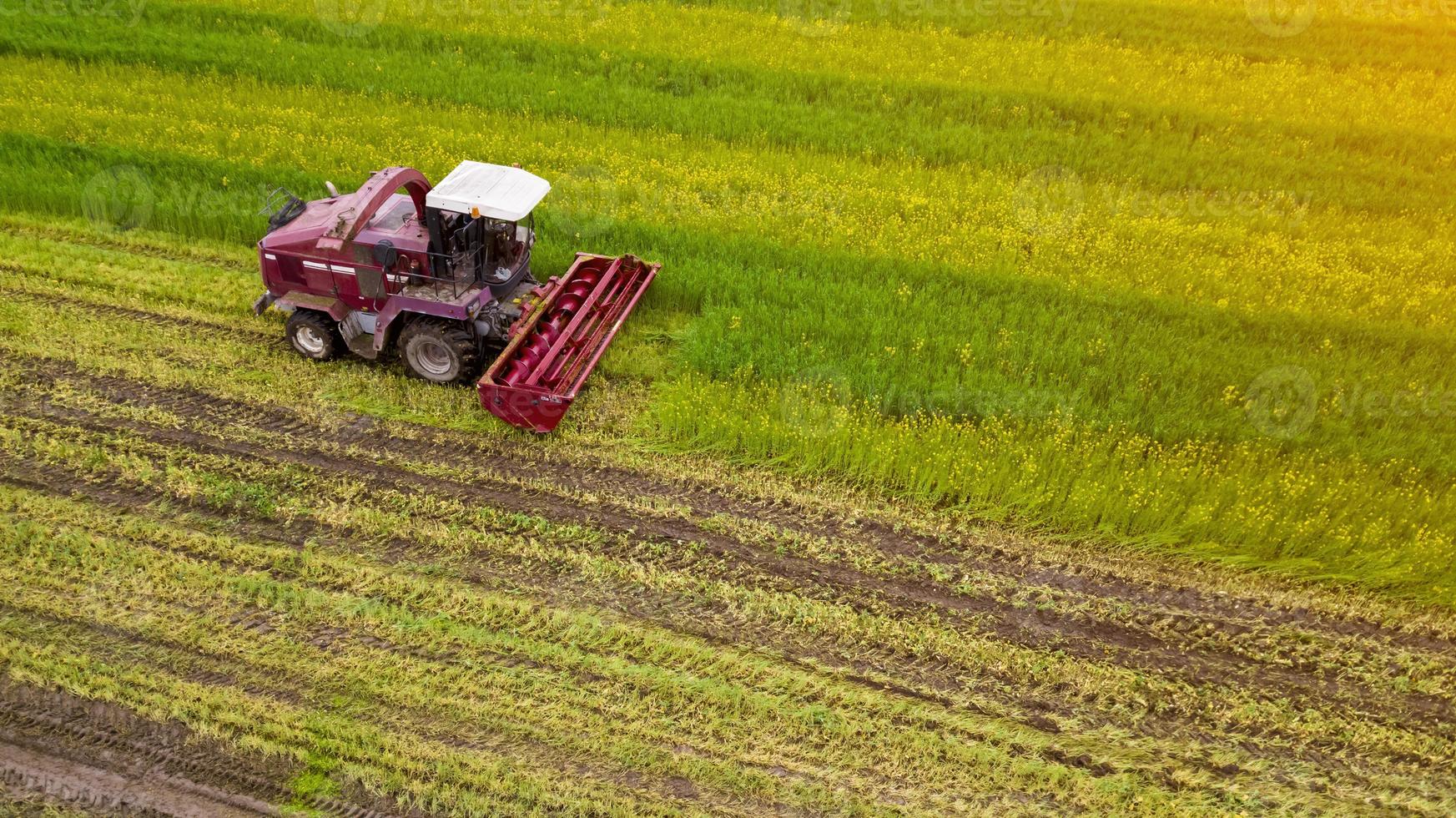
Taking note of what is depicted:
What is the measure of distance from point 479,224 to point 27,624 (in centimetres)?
529

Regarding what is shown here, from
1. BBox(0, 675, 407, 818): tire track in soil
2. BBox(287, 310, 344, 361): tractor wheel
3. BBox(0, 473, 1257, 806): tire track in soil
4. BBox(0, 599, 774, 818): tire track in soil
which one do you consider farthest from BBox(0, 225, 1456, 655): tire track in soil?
BBox(0, 675, 407, 818): tire track in soil

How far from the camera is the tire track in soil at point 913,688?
710cm

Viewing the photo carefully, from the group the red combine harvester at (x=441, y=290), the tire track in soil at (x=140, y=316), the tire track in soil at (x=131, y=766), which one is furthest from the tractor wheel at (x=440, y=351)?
the tire track in soil at (x=131, y=766)

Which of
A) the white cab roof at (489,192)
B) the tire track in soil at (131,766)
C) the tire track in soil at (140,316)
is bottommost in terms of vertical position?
the tire track in soil at (131,766)

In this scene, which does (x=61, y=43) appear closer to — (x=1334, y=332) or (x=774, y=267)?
(x=774, y=267)

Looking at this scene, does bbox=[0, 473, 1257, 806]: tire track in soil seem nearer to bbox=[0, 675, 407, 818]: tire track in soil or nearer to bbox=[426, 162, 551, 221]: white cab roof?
bbox=[0, 675, 407, 818]: tire track in soil

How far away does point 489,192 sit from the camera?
968 cm

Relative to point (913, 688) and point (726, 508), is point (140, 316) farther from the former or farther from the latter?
point (913, 688)

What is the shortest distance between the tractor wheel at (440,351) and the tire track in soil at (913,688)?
2.25m

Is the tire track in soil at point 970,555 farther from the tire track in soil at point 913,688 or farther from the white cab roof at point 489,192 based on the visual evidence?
the white cab roof at point 489,192

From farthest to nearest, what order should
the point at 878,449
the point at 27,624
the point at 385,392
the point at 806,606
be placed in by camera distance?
1. the point at 385,392
2. the point at 878,449
3. the point at 806,606
4. the point at 27,624

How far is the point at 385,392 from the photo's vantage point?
1023 cm

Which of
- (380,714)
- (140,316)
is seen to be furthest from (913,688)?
(140,316)

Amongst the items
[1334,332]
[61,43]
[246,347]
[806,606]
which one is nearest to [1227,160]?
[1334,332]
